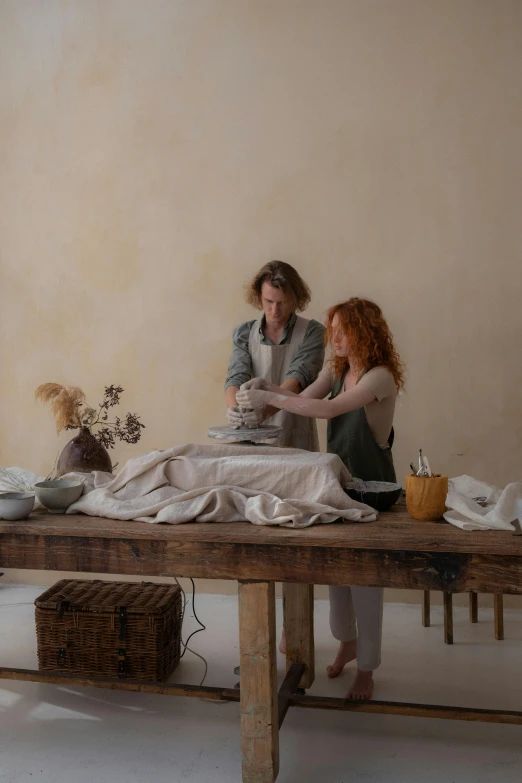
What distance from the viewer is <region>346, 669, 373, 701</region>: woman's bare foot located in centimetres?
291

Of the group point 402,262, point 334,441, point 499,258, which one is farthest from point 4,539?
point 499,258

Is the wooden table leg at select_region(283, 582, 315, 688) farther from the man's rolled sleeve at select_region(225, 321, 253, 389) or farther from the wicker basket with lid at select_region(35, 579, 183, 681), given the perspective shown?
the man's rolled sleeve at select_region(225, 321, 253, 389)

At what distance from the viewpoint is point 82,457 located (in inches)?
109

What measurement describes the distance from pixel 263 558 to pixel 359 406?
859 mm

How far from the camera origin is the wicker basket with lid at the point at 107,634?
3.05 m

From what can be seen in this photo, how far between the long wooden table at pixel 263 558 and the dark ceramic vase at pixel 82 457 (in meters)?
0.34

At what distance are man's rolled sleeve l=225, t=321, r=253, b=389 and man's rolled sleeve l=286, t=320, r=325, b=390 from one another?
0.68 ft

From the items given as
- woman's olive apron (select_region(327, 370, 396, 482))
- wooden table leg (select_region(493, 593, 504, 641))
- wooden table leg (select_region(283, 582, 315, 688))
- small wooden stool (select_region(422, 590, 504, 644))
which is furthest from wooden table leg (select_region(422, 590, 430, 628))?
woman's olive apron (select_region(327, 370, 396, 482))

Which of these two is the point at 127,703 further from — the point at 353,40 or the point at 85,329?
the point at 353,40

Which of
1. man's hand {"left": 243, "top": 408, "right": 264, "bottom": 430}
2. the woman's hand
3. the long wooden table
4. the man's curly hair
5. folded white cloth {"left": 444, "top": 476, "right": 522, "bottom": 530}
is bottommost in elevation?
the long wooden table

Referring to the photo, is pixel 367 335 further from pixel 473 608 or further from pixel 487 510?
pixel 473 608

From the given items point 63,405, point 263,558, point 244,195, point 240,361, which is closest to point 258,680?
point 263,558

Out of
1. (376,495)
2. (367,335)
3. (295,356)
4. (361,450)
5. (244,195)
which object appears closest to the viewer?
(376,495)

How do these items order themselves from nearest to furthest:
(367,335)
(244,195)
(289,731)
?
(289,731) → (367,335) → (244,195)
